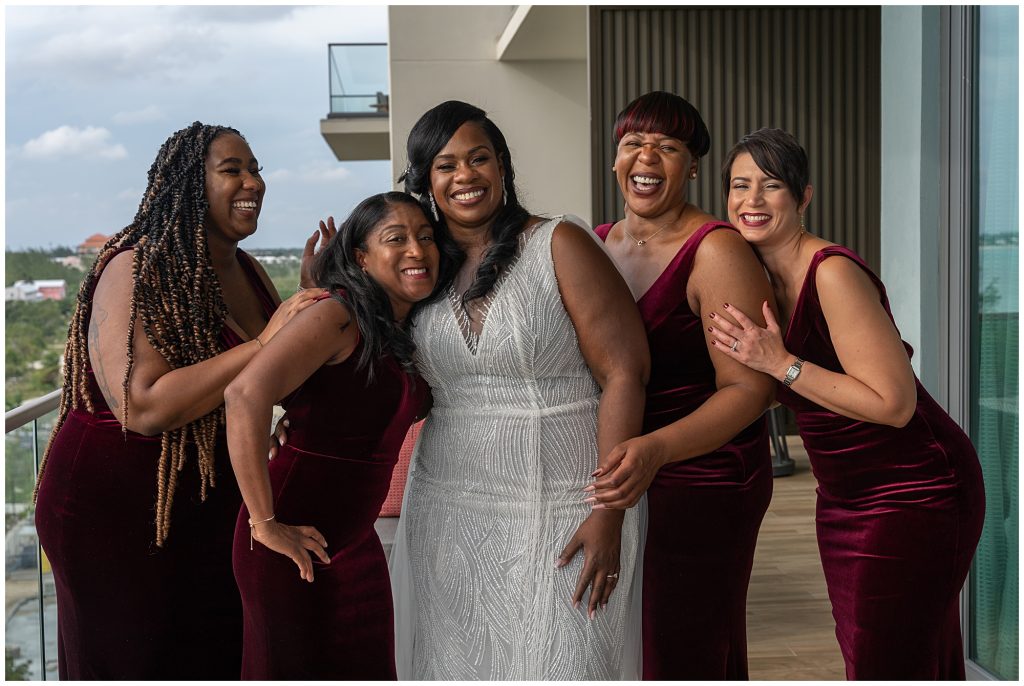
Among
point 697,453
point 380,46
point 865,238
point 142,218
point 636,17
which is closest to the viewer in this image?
point 697,453

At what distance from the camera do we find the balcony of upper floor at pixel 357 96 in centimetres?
1143

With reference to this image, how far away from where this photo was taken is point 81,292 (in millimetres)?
1981

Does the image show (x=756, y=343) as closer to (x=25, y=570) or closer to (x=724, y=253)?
(x=724, y=253)

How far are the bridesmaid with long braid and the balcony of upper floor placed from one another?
9307 mm

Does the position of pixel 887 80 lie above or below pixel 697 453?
above

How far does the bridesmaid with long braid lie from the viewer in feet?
6.23

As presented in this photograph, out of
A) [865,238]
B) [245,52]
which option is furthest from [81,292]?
[245,52]

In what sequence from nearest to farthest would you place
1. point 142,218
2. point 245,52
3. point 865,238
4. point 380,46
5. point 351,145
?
point 142,218, point 865,238, point 380,46, point 351,145, point 245,52

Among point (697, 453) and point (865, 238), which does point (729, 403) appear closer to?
point (697, 453)

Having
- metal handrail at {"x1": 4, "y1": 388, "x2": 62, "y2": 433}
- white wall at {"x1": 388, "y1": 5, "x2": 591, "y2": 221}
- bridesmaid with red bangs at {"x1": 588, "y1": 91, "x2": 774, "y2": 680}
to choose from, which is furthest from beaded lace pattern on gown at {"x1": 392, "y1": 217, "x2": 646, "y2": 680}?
white wall at {"x1": 388, "y1": 5, "x2": 591, "y2": 221}

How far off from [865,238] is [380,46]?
6.37 m

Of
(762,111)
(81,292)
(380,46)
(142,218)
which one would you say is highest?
(380,46)

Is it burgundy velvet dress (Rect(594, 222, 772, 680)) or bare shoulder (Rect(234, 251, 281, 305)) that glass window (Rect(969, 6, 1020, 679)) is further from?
bare shoulder (Rect(234, 251, 281, 305))

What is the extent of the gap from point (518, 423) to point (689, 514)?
44 centimetres
